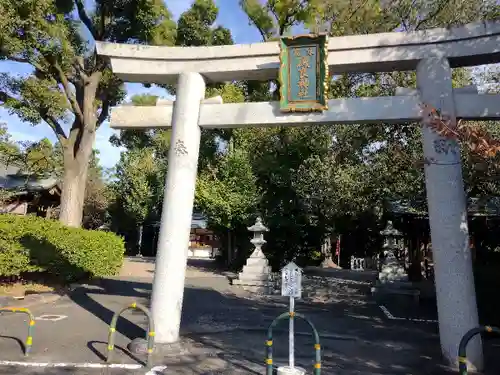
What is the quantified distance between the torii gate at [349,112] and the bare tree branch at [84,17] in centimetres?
1228

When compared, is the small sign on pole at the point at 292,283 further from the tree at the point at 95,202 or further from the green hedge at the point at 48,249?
the tree at the point at 95,202

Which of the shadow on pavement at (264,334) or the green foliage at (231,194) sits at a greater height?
the green foliage at (231,194)

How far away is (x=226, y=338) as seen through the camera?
7609 mm

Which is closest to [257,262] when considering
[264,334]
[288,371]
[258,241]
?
[258,241]

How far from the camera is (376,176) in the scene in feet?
63.9

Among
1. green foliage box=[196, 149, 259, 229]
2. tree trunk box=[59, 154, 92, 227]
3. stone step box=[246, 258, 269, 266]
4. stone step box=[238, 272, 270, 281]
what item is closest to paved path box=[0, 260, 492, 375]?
stone step box=[238, 272, 270, 281]

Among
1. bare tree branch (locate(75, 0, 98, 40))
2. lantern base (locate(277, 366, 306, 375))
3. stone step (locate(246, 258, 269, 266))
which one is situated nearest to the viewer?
lantern base (locate(277, 366, 306, 375))

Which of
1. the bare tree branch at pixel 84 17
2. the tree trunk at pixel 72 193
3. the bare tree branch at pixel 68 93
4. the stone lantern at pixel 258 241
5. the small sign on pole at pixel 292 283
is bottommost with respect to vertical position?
the small sign on pole at pixel 292 283

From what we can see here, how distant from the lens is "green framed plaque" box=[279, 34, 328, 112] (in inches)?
268

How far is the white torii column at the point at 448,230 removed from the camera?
5.81m

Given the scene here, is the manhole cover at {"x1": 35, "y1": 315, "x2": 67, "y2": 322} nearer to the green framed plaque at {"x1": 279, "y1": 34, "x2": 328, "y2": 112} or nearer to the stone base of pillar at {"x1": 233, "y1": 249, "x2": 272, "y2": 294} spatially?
the green framed plaque at {"x1": 279, "y1": 34, "x2": 328, "y2": 112}

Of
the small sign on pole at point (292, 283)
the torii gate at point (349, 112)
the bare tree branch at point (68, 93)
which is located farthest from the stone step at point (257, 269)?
the small sign on pole at point (292, 283)

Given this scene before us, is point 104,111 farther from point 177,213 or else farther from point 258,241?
point 177,213

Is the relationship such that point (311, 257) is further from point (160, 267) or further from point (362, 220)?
point (160, 267)
